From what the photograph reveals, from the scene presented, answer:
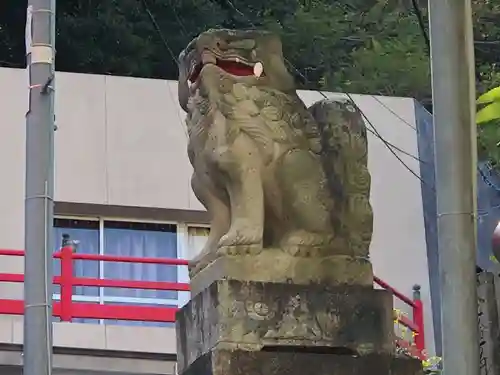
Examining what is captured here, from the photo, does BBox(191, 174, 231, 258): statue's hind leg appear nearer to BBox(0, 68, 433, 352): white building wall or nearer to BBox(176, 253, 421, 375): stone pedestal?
BBox(176, 253, 421, 375): stone pedestal

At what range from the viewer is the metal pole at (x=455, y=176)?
428cm

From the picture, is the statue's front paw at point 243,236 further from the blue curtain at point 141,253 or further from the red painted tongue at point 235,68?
the blue curtain at point 141,253

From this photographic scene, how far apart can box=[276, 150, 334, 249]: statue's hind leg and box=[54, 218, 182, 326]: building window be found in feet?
24.3

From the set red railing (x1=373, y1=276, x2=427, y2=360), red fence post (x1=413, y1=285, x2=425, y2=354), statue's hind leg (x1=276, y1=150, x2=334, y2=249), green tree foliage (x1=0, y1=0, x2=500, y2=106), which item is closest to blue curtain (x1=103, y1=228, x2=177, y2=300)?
red railing (x1=373, y1=276, x2=427, y2=360)

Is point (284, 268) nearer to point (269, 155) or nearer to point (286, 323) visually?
point (286, 323)

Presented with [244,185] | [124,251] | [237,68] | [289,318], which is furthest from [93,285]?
[289,318]

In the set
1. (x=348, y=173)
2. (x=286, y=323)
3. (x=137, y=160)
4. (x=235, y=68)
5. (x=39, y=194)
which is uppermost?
(x=137, y=160)

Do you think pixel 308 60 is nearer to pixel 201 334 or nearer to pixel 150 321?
pixel 150 321

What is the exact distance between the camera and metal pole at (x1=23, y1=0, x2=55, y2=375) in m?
6.34

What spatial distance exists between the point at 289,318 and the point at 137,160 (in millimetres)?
8057

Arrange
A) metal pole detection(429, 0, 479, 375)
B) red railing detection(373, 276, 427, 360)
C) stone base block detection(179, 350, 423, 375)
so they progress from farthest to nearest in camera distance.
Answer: red railing detection(373, 276, 427, 360), stone base block detection(179, 350, 423, 375), metal pole detection(429, 0, 479, 375)

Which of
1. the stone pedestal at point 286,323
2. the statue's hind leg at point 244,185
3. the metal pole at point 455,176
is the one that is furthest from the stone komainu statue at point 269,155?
the metal pole at point 455,176

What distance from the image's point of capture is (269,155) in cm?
573

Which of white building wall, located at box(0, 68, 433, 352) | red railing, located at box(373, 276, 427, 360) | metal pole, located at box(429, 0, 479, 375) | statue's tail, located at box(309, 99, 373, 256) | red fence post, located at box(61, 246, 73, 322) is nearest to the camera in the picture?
metal pole, located at box(429, 0, 479, 375)
